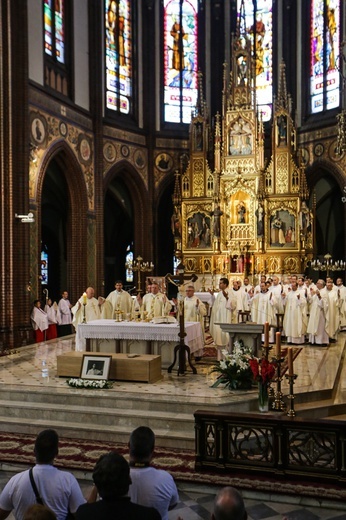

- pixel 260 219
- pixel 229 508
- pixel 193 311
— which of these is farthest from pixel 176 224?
pixel 229 508

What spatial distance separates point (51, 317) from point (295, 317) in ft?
23.8

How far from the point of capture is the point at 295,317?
16172mm

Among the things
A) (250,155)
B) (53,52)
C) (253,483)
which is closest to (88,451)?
(253,483)

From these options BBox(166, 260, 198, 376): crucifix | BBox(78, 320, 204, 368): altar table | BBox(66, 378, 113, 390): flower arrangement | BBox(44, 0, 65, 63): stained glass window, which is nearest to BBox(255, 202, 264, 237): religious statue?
BBox(44, 0, 65, 63): stained glass window

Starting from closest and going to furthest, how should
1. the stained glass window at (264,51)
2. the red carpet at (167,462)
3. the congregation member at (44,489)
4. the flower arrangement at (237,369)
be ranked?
1. the congregation member at (44,489)
2. the red carpet at (167,462)
3. the flower arrangement at (237,369)
4. the stained glass window at (264,51)

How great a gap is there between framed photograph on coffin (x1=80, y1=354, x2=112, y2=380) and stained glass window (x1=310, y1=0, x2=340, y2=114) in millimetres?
17523

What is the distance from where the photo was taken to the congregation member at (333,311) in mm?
16609

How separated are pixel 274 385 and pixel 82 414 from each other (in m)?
3.34

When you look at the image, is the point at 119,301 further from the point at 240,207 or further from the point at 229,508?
the point at 229,508

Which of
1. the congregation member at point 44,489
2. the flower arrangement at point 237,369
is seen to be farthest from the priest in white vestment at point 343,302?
the congregation member at point 44,489

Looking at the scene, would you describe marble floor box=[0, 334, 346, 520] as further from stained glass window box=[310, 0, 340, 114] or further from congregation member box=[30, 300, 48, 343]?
stained glass window box=[310, 0, 340, 114]

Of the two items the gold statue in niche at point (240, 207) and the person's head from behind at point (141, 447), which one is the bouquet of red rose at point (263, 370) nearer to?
the person's head from behind at point (141, 447)

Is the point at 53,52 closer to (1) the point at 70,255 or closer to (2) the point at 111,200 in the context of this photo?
(1) the point at 70,255

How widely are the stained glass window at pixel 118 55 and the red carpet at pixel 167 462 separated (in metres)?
18.1
